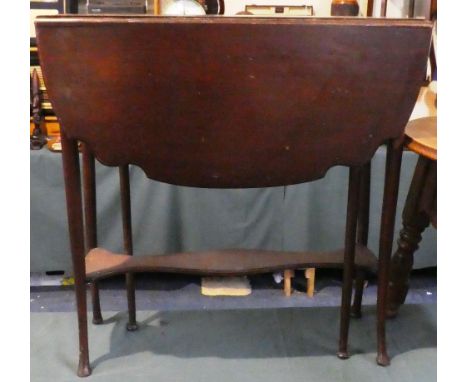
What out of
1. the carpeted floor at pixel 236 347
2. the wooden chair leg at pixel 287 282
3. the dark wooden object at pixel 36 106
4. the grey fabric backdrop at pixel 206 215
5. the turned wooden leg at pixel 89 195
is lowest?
the wooden chair leg at pixel 287 282

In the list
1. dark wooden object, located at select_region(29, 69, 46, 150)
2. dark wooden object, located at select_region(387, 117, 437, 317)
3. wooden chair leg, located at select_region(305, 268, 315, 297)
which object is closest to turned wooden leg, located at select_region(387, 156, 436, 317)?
dark wooden object, located at select_region(387, 117, 437, 317)

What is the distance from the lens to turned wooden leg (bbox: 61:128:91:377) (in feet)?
3.62

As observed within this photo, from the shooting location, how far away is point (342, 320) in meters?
1.28

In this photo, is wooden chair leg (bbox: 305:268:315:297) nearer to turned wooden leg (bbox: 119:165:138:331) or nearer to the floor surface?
the floor surface

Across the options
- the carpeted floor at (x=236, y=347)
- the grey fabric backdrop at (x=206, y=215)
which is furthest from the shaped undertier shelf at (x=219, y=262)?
the grey fabric backdrop at (x=206, y=215)

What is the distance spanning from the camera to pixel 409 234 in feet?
4.52

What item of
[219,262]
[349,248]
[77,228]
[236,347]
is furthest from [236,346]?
[77,228]

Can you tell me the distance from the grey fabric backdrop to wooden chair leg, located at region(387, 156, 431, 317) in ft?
1.04

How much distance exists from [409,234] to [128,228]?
72cm

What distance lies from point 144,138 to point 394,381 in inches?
30.4

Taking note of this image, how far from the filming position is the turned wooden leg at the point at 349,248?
3.91ft

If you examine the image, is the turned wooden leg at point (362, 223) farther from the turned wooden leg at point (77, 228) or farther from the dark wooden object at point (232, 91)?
the turned wooden leg at point (77, 228)

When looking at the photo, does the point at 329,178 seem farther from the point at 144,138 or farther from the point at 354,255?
the point at 144,138

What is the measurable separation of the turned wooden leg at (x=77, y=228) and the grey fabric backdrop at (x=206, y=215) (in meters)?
0.53
